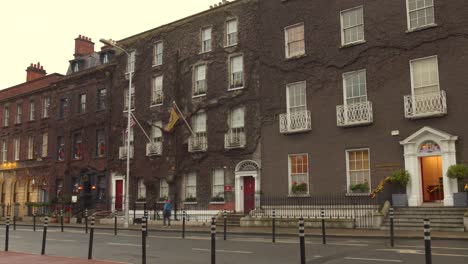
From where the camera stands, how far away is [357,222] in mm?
23203

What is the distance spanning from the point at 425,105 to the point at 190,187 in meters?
15.6

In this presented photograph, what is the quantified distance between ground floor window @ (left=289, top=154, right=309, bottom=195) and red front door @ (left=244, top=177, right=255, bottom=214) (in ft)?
9.30

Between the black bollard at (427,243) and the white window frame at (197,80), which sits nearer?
the black bollard at (427,243)

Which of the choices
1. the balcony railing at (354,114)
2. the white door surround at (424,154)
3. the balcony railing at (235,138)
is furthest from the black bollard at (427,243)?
the balcony railing at (235,138)

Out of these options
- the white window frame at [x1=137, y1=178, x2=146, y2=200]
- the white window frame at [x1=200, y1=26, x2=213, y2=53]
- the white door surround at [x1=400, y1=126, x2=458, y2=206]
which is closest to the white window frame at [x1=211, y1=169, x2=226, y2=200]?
the white window frame at [x1=137, y1=178, x2=146, y2=200]

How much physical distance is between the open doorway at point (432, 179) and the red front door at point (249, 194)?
9.70m

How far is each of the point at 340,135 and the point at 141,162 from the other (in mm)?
15262

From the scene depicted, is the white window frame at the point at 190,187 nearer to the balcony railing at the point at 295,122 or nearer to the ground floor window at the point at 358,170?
the balcony railing at the point at 295,122

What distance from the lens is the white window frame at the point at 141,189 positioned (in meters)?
34.7

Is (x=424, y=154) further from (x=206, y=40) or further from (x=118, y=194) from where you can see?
(x=118, y=194)

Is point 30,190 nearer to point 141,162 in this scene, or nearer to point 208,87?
point 141,162

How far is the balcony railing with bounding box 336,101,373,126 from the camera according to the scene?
80.2 ft

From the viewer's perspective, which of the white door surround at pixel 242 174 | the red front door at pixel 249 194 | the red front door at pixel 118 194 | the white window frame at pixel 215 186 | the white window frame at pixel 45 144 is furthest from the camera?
the white window frame at pixel 45 144

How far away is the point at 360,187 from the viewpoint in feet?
79.9
